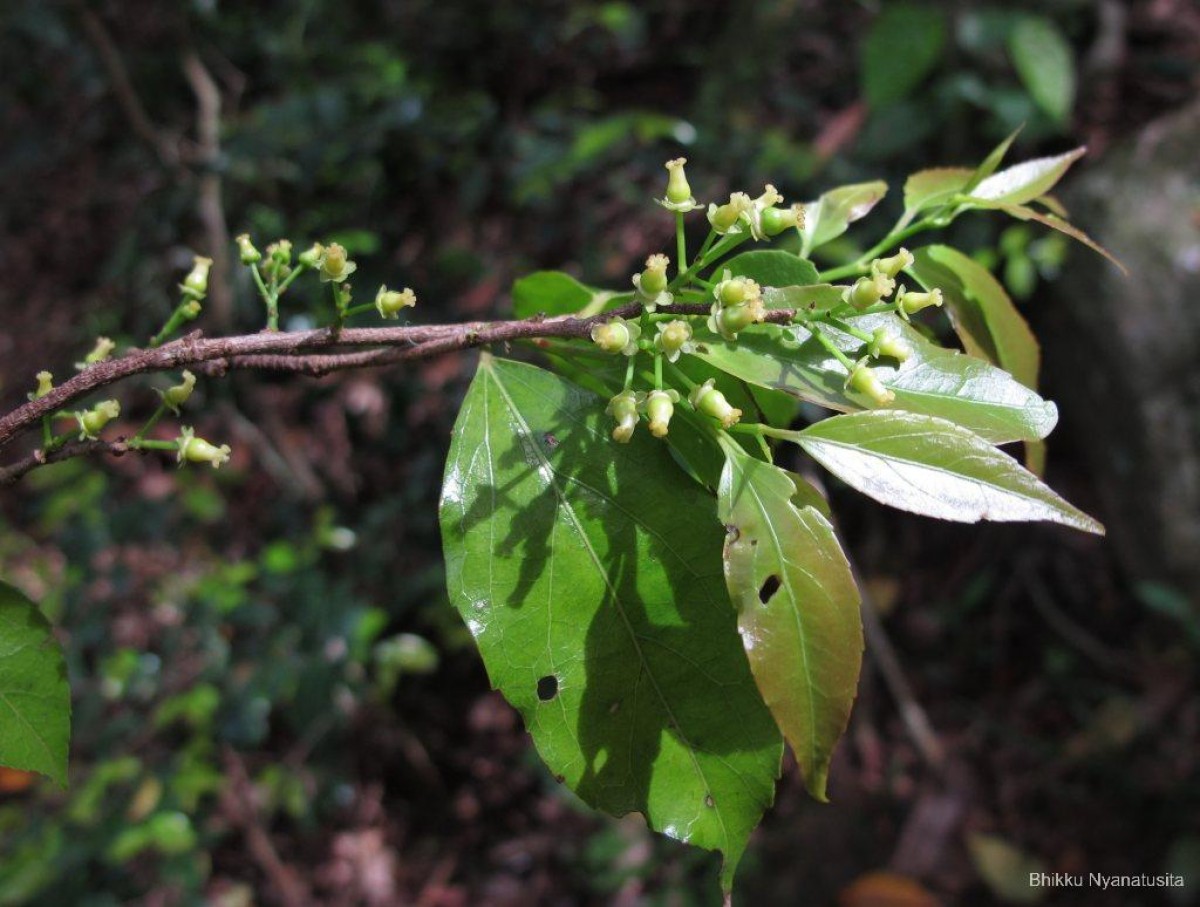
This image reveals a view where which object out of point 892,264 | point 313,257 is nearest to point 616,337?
point 892,264

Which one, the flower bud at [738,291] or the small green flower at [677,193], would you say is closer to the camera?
the flower bud at [738,291]

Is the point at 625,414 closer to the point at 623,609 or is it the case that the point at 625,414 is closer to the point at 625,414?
the point at 625,414

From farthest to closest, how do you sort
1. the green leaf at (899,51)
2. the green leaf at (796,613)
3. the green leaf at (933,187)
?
the green leaf at (899,51) → the green leaf at (933,187) → the green leaf at (796,613)

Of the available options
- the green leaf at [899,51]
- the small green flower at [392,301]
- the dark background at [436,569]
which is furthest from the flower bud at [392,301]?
the green leaf at [899,51]

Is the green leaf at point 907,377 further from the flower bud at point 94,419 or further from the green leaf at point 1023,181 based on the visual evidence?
the flower bud at point 94,419

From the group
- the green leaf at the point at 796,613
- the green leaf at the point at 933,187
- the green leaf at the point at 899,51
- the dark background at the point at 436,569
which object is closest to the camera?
the green leaf at the point at 796,613

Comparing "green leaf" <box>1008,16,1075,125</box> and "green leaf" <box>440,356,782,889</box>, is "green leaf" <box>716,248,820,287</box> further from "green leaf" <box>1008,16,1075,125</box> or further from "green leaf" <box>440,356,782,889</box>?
"green leaf" <box>1008,16,1075,125</box>
